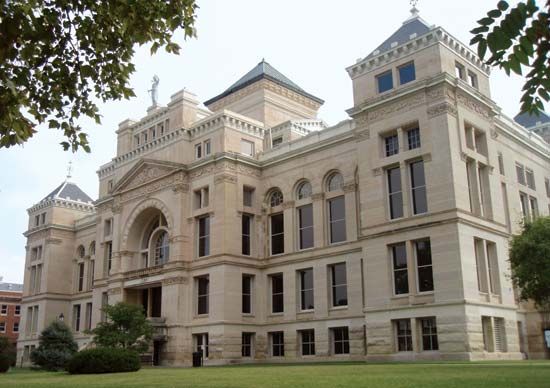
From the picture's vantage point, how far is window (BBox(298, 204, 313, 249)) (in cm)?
4738

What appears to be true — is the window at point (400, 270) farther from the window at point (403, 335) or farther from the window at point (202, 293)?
the window at point (202, 293)

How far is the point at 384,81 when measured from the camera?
4034 centimetres

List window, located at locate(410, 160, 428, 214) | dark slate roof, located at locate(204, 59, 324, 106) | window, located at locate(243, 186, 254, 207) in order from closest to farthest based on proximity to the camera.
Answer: window, located at locate(410, 160, 428, 214)
window, located at locate(243, 186, 254, 207)
dark slate roof, located at locate(204, 59, 324, 106)

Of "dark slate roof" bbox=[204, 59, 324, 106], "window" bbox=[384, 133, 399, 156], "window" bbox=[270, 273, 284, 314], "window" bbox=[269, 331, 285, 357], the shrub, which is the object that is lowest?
the shrub

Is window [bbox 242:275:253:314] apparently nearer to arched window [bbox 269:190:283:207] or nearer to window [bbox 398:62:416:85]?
arched window [bbox 269:190:283:207]

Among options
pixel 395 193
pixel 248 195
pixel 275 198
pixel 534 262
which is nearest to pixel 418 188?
pixel 395 193

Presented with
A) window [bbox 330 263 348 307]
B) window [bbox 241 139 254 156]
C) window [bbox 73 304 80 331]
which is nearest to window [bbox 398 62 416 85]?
window [bbox 330 263 348 307]

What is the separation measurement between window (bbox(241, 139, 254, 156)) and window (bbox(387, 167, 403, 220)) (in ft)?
53.0

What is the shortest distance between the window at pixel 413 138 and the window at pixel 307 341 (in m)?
16.4

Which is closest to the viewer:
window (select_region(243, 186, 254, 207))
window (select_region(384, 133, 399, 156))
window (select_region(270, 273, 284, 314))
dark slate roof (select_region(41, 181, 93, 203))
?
window (select_region(384, 133, 399, 156))

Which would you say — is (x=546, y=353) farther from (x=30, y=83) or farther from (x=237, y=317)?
(x=30, y=83)

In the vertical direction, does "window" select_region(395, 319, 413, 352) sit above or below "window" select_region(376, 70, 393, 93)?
below

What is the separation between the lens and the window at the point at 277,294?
48469 millimetres

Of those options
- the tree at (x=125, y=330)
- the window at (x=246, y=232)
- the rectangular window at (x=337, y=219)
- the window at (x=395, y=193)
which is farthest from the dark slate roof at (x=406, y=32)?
the tree at (x=125, y=330)
